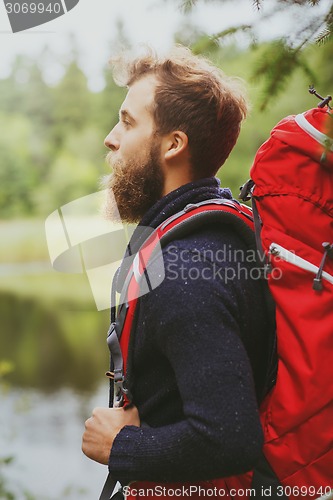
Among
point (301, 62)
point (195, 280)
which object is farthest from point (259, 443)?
point (301, 62)

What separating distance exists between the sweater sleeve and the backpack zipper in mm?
135

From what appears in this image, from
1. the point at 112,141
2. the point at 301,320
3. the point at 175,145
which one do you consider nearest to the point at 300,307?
the point at 301,320

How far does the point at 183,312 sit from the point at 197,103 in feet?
2.40

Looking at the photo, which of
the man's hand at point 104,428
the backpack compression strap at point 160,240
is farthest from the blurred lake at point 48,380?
the backpack compression strap at point 160,240

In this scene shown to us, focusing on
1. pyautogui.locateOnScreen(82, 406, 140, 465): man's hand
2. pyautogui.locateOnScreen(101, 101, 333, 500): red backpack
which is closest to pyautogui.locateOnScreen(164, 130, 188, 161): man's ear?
pyautogui.locateOnScreen(101, 101, 333, 500): red backpack

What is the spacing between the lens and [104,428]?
168 centimetres

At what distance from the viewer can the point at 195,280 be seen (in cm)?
149

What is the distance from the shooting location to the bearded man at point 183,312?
1.43 meters

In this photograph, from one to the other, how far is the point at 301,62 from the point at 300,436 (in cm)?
88

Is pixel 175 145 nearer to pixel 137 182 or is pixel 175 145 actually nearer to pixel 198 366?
pixel 137 182

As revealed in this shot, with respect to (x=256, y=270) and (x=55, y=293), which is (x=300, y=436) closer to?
(x=256, y=270)

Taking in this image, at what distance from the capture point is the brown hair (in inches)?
73.9

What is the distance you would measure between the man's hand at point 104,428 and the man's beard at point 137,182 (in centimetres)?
62

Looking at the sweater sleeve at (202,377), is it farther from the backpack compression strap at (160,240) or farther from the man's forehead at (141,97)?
the man's forehead at (141,97)
